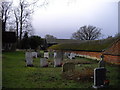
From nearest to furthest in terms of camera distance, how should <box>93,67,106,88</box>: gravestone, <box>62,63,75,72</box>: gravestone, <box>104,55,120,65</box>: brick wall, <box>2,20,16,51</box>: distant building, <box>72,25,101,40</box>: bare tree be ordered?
<box>93,67,106,88</box>: gravestone < <box>62,63,75,72</box>: gravestone < <box>104,55,120,65</box>: brick wall < <box>2,20,16,51</box>: distant building < <box>72,25,101,40</box>: bare tree

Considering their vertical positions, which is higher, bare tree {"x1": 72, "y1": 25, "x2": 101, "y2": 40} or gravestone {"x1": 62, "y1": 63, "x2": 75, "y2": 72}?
bare tree {"x1": 72, "y1": 25, "x2": 101, "y2": 40}

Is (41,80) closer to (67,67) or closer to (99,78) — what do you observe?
(67,67)

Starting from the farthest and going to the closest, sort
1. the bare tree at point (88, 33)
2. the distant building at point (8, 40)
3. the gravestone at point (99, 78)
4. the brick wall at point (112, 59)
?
1. the bare tree at point (88, 33)
2. the distant building at point (8, 40)
3. the brick wall at point (112, 59)
4. the gravestone at point (99, 78)

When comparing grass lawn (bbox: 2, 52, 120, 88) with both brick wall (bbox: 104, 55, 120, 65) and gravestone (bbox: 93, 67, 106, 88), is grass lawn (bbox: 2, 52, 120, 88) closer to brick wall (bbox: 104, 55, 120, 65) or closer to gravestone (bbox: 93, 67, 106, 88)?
gravestone (bbox: 93, 67, 106, 88)

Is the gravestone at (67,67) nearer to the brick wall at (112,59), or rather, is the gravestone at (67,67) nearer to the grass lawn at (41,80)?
the grass lawn at (41,80)

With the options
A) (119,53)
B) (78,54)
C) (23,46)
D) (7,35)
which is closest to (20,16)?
(7,35)

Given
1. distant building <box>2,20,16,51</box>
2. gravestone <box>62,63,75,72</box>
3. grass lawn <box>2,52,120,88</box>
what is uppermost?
distant building <box>2,20,16,51</box>

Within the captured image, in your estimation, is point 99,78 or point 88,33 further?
point 88,33

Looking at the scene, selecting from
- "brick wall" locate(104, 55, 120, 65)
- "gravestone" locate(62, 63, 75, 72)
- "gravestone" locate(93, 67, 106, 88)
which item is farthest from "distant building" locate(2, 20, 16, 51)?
"gravestone" locate(93, 67, 106, 88)

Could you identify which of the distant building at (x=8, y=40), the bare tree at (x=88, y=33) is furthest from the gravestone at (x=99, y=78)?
the bare tree at (x=88, y=33)

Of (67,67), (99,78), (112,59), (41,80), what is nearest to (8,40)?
(112,59)

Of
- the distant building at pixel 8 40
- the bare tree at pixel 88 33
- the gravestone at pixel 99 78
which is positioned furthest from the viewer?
the bare tree at pixel 88 33

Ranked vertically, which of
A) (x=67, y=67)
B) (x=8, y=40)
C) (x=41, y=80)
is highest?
(x=8, y=40)

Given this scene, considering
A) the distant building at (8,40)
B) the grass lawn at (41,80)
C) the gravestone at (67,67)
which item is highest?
the distant building at (8,40)
